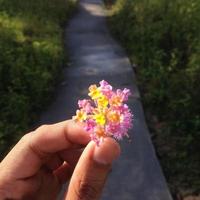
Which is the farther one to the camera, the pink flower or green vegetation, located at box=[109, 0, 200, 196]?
green vegetation, located at box=[109, 0, 200, 196]

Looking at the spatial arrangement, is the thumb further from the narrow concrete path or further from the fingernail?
the narrow concrete path

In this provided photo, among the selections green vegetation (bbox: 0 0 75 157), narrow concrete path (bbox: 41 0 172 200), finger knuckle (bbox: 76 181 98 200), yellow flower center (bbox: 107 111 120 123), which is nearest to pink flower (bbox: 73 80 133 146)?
yellow flower center (bbox: 107 111 120 123)

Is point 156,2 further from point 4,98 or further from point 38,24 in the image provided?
point 4,98

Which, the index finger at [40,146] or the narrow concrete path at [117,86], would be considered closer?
the index finger at [40,146]

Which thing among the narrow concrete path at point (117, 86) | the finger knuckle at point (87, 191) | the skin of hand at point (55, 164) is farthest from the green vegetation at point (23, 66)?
the finger knuckle at point (87, 191)

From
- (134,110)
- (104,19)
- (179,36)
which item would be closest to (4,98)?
(134,110)

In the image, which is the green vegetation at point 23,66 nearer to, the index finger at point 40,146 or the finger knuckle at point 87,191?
the index finger at point 40,146

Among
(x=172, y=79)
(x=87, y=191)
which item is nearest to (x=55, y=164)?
(x=87, y=191)
